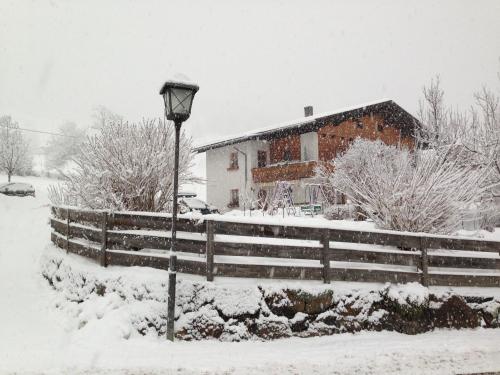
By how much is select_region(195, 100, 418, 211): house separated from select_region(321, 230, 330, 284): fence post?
16.0 metres

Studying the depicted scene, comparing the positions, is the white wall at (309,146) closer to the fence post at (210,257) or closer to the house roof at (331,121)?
the house roof at (331,121)

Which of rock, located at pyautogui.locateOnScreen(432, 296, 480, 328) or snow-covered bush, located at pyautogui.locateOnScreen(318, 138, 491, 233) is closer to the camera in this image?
rock, located at pyautogui.locateOnScreen(432, 296, 480, 328)

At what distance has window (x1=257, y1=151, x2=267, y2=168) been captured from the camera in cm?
2677

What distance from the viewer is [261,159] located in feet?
88.4

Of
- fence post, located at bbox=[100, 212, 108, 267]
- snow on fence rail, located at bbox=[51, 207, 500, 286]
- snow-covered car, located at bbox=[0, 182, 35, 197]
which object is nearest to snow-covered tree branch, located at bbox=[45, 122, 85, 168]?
snow-covered car, located at bbox=[0, 182, 35, 197]

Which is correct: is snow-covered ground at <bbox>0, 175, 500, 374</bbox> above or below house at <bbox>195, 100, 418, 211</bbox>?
below

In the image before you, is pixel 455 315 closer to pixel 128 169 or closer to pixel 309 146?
pixel 128 169

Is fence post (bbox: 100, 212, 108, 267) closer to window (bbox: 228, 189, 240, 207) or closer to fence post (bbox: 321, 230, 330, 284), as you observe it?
fence post (bbox: 321, 230, 330, 284)

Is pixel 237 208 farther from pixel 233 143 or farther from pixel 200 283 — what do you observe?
pixel 200 283

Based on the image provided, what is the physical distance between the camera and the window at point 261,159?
87.8ft

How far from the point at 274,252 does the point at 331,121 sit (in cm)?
1925

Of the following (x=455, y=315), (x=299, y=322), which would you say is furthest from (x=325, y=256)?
(x=455, y=315)

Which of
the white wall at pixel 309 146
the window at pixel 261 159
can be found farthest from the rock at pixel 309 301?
the window at pixel 261 159

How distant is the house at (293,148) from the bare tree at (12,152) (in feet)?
57.7
